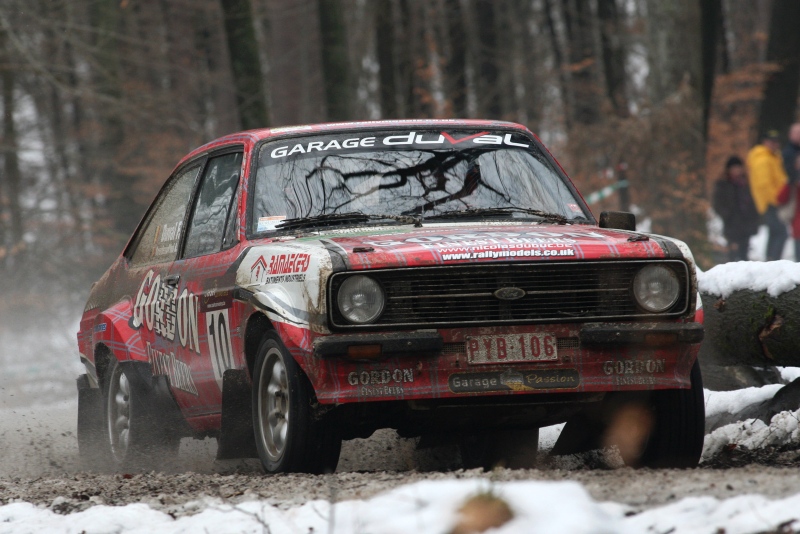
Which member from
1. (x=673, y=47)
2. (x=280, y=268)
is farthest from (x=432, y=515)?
(x=673, y=47)

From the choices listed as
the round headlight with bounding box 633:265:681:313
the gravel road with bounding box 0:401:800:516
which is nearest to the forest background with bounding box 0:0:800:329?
the gravel road with bounding box 0:401:800:516

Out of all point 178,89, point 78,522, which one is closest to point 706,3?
point 178,89

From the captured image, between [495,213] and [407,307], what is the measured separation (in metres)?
1.18

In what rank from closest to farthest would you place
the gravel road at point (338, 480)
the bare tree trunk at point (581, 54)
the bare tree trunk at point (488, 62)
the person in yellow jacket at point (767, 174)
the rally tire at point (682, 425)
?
the gravel road at point (338, 480) → the rally tire at point (682, 425) → the person in yellow jacket at point (767, 174) → the bare tree trunk at point (488, 62) → the bare tree trunk at point (581, 54)

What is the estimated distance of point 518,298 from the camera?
5449 mm

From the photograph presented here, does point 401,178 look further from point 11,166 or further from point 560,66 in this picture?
point 560,66

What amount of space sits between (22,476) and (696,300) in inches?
156

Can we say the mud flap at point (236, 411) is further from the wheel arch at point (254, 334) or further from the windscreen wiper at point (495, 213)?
the windscreen wiper at point (495, 213)

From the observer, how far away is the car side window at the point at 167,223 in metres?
7.49

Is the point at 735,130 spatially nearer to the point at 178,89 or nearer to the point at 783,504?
the point at 178,89

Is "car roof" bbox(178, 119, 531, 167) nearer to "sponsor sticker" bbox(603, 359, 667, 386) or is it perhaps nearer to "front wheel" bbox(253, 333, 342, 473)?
"front wheel" bbox(253, 333, 342, 473)

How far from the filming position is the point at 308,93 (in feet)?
128

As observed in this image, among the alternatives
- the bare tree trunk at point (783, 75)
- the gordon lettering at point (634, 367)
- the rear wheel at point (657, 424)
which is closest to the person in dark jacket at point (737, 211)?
the bare tree trunk at point (783, 75)

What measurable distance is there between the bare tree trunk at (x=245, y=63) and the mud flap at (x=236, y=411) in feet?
39.3
